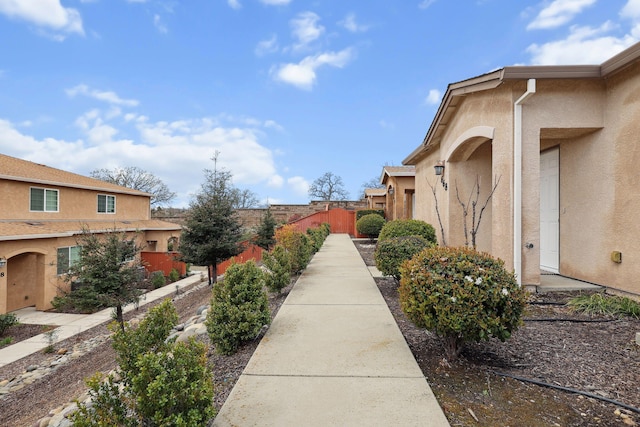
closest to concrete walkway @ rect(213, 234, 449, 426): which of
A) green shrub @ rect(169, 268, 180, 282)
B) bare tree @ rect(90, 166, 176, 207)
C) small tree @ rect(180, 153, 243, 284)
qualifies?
small tree @ rect(180, 153, 243, 284)

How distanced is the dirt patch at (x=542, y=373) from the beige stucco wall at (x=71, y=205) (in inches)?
634

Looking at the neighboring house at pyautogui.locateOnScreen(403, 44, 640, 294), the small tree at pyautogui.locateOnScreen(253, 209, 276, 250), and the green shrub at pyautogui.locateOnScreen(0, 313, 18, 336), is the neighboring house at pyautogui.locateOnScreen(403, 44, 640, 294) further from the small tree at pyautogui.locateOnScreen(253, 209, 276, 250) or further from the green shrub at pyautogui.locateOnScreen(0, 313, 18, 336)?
the small tree at pyautogui.locateOnScreen(253, 209, 276, 250)

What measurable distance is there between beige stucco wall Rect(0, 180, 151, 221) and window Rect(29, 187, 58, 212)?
0.15 metres

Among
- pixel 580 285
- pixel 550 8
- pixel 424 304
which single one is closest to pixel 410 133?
pixel 550 8

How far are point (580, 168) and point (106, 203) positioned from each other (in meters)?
21.4

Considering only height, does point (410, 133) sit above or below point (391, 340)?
above

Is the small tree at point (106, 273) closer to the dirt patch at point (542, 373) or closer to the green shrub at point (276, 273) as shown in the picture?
the green shrub at point (276, 273)

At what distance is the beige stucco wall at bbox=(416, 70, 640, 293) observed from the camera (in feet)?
16.8

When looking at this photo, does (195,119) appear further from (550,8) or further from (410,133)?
(550,8)

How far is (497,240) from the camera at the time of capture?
244 inches

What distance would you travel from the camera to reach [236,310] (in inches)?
152

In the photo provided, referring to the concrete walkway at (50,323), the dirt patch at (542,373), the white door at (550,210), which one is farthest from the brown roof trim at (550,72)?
the concrete walkway at (50,323)

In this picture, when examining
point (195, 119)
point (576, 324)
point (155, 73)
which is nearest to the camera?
A: point (576, 324)

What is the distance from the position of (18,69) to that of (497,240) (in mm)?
19421
